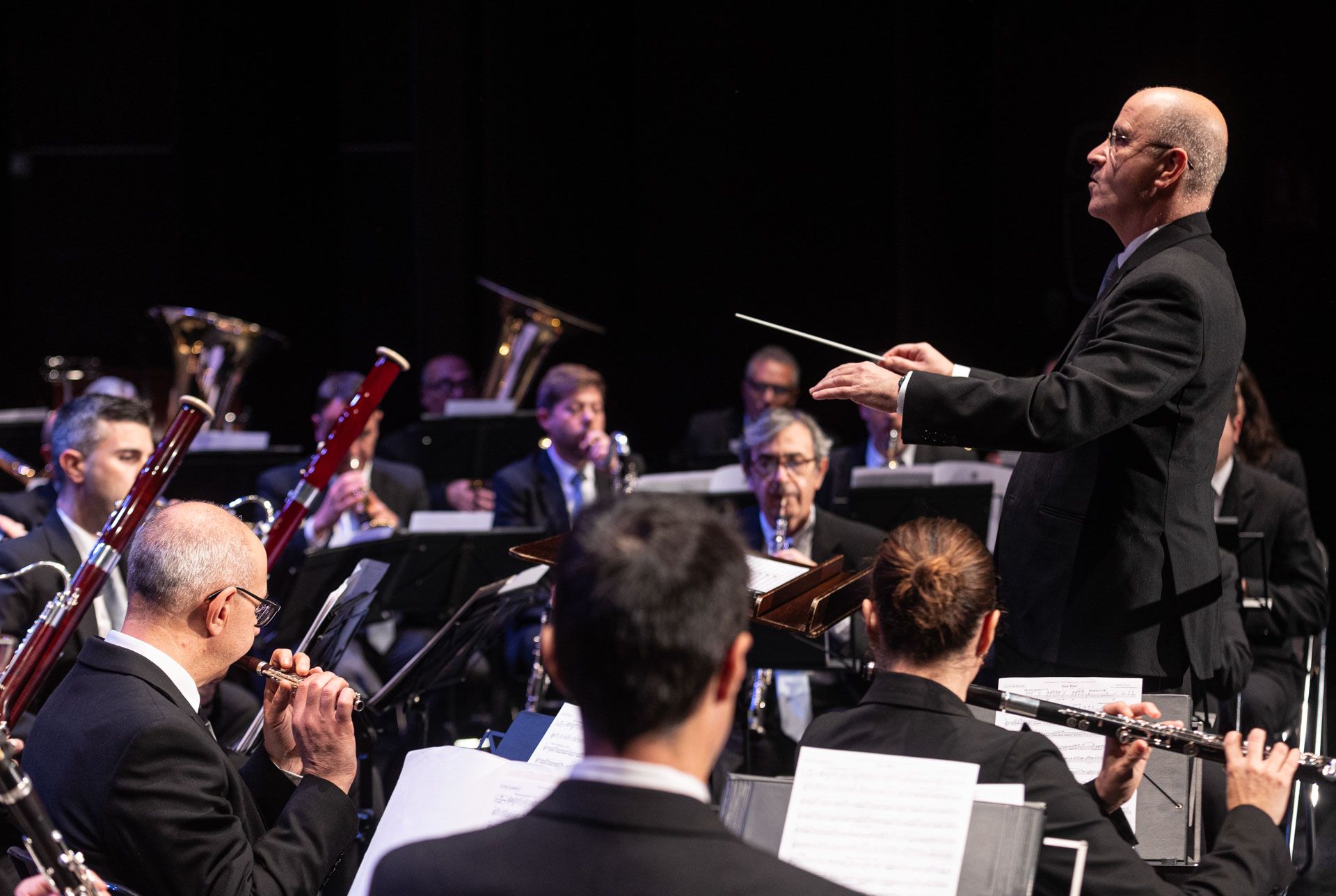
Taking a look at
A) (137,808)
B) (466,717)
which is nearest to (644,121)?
(466,717)

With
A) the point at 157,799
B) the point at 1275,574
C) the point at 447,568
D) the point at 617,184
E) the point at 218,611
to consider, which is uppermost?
the point at 617,184

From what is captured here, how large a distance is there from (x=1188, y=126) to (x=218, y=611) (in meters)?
2.03

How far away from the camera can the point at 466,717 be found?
5363 mm

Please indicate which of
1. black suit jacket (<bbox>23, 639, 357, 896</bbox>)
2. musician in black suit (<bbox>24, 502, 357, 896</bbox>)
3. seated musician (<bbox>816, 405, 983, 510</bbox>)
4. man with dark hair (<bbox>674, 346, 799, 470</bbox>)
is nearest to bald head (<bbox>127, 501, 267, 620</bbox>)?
musician in black suit (<bbox>24, 502, 357, 896</bbox>)

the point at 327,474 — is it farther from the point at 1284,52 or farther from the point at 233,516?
the point at 1284,52

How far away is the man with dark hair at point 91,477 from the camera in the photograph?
12.7ft

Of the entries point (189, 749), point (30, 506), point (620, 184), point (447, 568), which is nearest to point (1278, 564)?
point (447, 568)

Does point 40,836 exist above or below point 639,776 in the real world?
below

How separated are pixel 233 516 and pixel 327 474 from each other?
1.06 m

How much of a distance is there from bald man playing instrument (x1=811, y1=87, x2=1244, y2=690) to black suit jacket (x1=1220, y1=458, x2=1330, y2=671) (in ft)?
5.32

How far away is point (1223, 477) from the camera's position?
14.3 ft

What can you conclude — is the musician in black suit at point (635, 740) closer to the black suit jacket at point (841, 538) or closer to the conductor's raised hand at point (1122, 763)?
the conductor's raised hand at point (1122, 763)

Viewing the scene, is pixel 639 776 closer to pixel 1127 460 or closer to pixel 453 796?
pixel 453 796

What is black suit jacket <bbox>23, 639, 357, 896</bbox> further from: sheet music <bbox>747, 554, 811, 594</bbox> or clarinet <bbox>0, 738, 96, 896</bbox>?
sheet music <bbox>747, 554, 811, 594</bbox>
